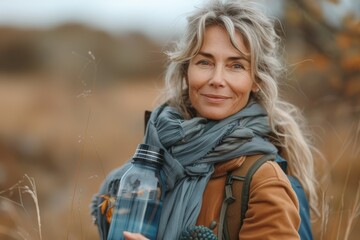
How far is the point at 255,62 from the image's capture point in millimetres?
3150

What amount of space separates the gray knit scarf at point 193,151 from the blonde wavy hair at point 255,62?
7.9 inches

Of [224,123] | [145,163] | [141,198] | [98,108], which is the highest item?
[98,108]

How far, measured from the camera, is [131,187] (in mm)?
2900

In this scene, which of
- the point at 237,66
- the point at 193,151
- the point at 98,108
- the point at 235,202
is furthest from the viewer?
the point at 98,108

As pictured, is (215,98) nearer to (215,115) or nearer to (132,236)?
(215,115)

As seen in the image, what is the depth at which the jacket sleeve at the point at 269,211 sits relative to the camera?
9.14 feet

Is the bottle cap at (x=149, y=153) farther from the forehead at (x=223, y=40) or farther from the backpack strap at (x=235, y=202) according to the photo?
the forehead at (x=223, y=40)

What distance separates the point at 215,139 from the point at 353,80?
11.3ft

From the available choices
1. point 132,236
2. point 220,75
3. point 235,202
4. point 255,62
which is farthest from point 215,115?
point 132,236

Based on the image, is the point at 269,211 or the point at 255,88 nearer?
the point at 269,211

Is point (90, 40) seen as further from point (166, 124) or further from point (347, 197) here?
point (166, 124)

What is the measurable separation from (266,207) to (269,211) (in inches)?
0.8

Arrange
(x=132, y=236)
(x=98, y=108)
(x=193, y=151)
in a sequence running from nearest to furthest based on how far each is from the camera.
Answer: (x=132, y=236) < (x=193, y=151) < (x=98, y=108)

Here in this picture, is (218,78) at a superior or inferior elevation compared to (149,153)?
superior
